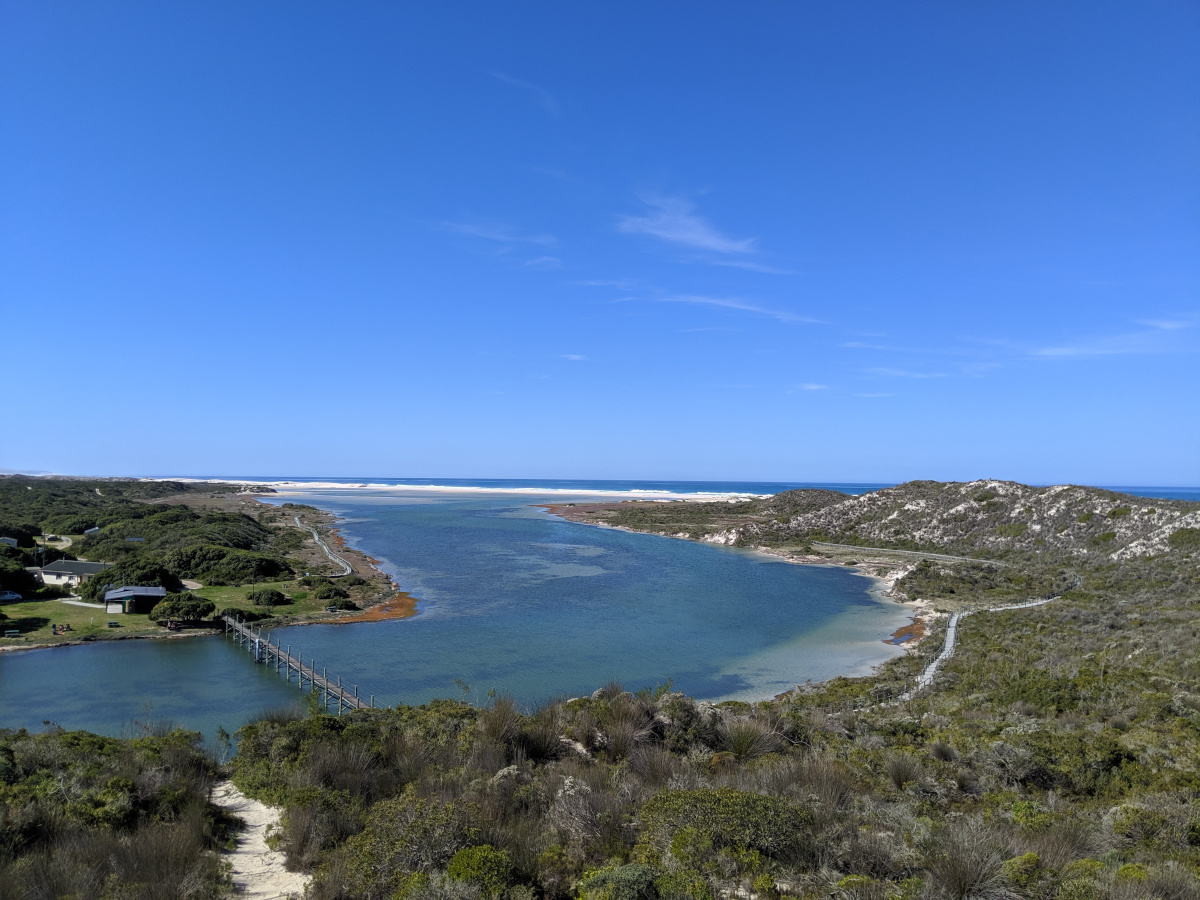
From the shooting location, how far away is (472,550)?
6341cm

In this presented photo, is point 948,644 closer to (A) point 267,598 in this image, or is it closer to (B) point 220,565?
(A) point 267,598

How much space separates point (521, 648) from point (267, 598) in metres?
17.0

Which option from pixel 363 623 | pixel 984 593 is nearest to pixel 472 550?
pixel 363 623

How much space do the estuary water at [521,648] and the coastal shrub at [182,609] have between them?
2438mm

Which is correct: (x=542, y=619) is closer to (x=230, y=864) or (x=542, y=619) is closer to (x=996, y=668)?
(x=996, y=668)

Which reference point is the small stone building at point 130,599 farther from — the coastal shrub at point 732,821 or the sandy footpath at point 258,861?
the coastal shrub at point 732,821

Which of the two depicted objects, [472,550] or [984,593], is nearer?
[984,593]

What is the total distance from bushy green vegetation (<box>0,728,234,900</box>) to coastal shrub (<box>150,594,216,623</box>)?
23539mm

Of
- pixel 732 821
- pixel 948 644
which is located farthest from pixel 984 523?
pixel 732 821

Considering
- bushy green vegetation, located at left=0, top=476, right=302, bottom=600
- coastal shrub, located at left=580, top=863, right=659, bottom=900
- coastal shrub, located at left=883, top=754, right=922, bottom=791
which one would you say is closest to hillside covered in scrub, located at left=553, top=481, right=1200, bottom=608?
coastal shrub, located at left=883, top=754, right=922, bottom=791

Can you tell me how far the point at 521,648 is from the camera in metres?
29.0

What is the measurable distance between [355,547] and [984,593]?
181 ft

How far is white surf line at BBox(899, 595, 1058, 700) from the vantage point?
20.8m

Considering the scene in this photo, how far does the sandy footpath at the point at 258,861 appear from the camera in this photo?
23.0 ft
